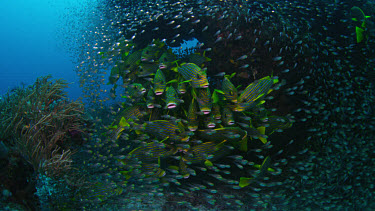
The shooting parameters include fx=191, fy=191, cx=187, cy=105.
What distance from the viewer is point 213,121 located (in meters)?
3.53

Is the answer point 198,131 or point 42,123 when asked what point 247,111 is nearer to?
point 198,131

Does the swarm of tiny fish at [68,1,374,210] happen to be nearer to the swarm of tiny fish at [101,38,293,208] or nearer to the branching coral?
the swarm of tiny fish at [101,38,293,208]

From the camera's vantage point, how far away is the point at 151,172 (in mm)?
3549

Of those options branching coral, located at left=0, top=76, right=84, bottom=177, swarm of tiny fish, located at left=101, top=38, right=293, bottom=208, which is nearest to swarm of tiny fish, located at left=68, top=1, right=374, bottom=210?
swarm of tiny fish, located at left=101, top=38, right=293, bottom=208

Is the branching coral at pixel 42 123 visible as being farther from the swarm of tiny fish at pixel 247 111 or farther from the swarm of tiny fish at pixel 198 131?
the swarm of tiny fish at pixel 198 131

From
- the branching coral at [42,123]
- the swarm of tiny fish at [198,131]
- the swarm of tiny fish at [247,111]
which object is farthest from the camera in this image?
the branching coral at [42,123]

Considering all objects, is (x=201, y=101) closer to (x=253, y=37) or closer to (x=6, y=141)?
(x=253, y=37)

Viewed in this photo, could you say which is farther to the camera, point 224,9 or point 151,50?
point 224,9

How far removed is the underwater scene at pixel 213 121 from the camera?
3.54 meters

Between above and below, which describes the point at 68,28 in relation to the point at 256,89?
above

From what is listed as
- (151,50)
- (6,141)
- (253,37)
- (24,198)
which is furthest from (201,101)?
(6,141)

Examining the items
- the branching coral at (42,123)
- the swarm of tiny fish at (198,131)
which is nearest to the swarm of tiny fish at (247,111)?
the swarm of tiny fish at (198,131)

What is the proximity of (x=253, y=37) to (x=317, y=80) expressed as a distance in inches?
78.7

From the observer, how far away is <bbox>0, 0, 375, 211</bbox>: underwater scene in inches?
139
